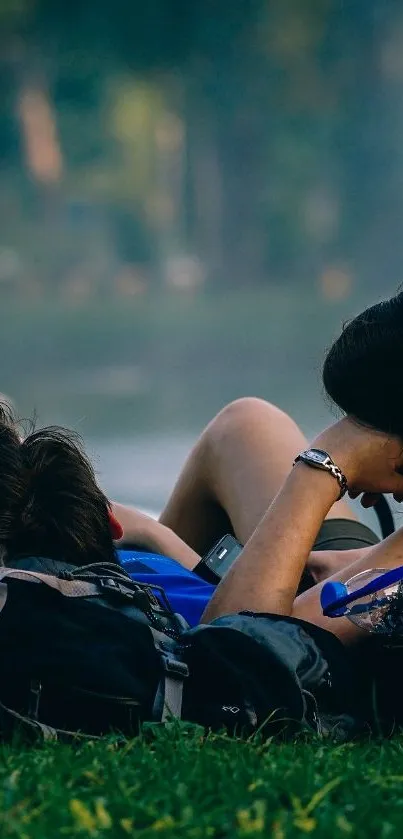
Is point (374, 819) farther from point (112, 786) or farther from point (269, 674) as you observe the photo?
point (269, 674)

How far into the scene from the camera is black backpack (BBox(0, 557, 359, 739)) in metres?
1.83

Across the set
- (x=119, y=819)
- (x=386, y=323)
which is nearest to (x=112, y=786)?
(x=119, y=819)

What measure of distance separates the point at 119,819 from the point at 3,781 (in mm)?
201

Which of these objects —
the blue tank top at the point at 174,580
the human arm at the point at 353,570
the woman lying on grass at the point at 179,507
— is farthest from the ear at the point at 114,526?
the human arm at the point at 353,570

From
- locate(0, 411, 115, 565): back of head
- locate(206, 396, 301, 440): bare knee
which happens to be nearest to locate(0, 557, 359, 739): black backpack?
locate(0, 411, 115, 565): back of head

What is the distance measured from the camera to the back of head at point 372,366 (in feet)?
7.89

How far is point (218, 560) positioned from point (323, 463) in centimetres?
51

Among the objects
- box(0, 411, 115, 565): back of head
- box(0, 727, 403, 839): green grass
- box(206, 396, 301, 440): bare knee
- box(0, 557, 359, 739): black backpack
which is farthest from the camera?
box(206, 396, 301, 440): bare knee

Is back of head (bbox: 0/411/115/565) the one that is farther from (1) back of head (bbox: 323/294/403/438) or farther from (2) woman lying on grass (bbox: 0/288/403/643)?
(1) back of head (bbox: 323/294/403/438)

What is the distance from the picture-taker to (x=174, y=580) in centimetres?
266


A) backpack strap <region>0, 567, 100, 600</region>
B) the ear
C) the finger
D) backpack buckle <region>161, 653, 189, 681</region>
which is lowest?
the finger

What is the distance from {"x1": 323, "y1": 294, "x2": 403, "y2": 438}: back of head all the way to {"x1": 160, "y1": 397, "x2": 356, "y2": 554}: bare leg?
0.68 meters

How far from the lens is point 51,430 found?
7.50ft

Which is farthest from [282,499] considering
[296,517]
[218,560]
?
[218,560]
